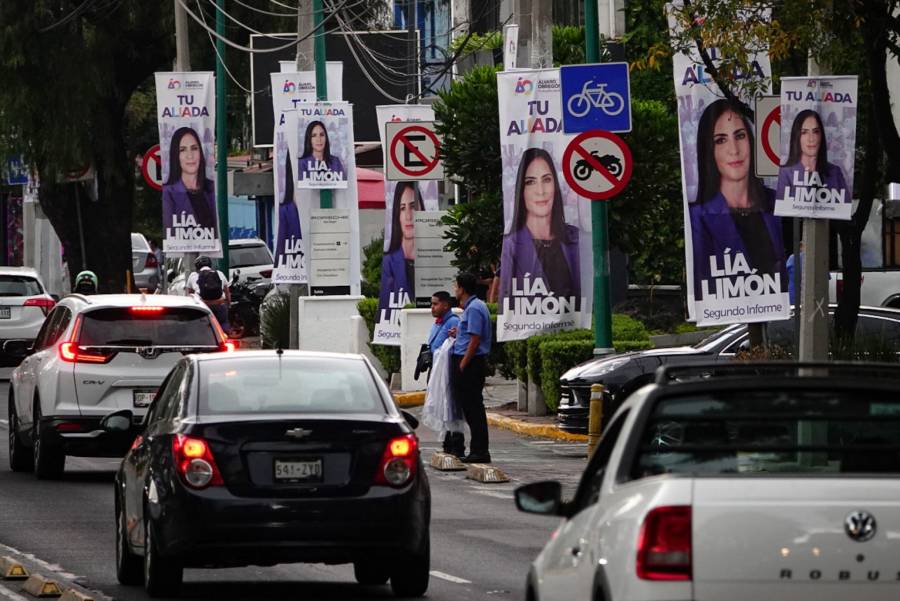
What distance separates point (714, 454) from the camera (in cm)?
793

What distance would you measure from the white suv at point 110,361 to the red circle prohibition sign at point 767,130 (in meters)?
4.88

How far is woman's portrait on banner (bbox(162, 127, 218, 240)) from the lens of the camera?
3709cm

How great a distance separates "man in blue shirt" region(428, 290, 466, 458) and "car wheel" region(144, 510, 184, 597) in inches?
383

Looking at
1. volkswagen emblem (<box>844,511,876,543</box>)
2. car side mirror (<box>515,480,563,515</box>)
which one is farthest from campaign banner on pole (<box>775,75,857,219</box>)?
volkswagen emblem (<box>844,511,876,543</box>)

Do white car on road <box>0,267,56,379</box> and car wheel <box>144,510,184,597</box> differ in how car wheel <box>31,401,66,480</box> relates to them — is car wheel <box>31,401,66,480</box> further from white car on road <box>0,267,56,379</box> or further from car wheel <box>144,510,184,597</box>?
white car on road <box>0,267,56,379</box>

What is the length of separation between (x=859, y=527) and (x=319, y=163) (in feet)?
88.3

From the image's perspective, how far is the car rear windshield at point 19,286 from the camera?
36.8 m

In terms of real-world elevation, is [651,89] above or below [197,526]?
above

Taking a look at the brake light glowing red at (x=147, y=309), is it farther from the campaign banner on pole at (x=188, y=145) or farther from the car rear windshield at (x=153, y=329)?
the campaign banner on pole at (x=188, y=145)

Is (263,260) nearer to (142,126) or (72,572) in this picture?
(142,126)

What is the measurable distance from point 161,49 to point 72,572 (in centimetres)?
3424

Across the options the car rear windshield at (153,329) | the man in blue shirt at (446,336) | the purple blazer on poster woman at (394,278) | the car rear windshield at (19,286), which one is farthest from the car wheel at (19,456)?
the car rear windshield at (19,286)

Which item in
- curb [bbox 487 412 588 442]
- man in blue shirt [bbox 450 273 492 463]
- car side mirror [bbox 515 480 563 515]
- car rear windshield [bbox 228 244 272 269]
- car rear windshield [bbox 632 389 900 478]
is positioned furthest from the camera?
car rear windshield [bbox 228 244 272 269]

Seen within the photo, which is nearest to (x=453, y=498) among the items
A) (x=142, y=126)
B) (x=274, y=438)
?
(x=274, y=438)
